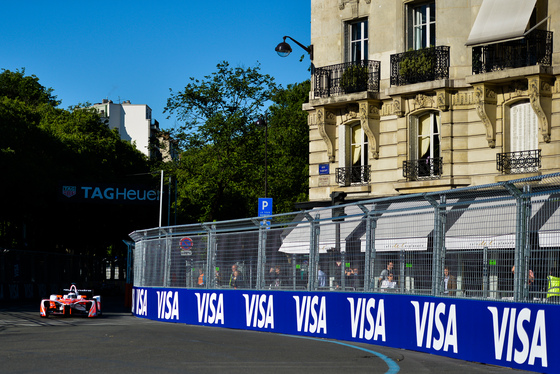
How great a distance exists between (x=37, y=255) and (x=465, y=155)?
26.1 m

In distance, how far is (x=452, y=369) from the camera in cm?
1055

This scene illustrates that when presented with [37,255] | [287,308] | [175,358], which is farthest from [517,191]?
[37,255]

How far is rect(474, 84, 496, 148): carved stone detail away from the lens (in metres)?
28.2

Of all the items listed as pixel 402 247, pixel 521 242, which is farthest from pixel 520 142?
pixel 521 242

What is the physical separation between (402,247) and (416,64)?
17.4 m

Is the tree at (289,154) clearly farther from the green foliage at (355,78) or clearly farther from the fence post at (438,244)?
the fence post at (438,244)

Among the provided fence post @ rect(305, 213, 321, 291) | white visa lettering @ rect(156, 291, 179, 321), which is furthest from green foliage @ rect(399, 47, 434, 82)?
fence post @ rect(305, 213, 321, 291)

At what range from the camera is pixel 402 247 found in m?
13.8

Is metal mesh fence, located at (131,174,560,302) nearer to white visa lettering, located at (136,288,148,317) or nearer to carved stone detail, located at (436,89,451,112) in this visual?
white visa lettering, located at (136,288,148,317)

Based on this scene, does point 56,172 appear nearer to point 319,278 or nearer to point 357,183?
point 357,183

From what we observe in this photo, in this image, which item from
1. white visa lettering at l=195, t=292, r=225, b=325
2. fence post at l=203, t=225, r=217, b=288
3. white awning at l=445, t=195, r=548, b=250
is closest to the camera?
white awning at l=445, t=195, r=548, b=250

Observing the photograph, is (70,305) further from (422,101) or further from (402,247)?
(422,101)

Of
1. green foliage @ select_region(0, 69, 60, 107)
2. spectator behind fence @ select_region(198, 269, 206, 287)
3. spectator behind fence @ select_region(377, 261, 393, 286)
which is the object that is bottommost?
spectator behind fence @ select_region(198, 269, 206, 287)

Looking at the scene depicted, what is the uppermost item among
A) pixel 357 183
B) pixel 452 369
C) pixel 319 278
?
pixel 357 183
